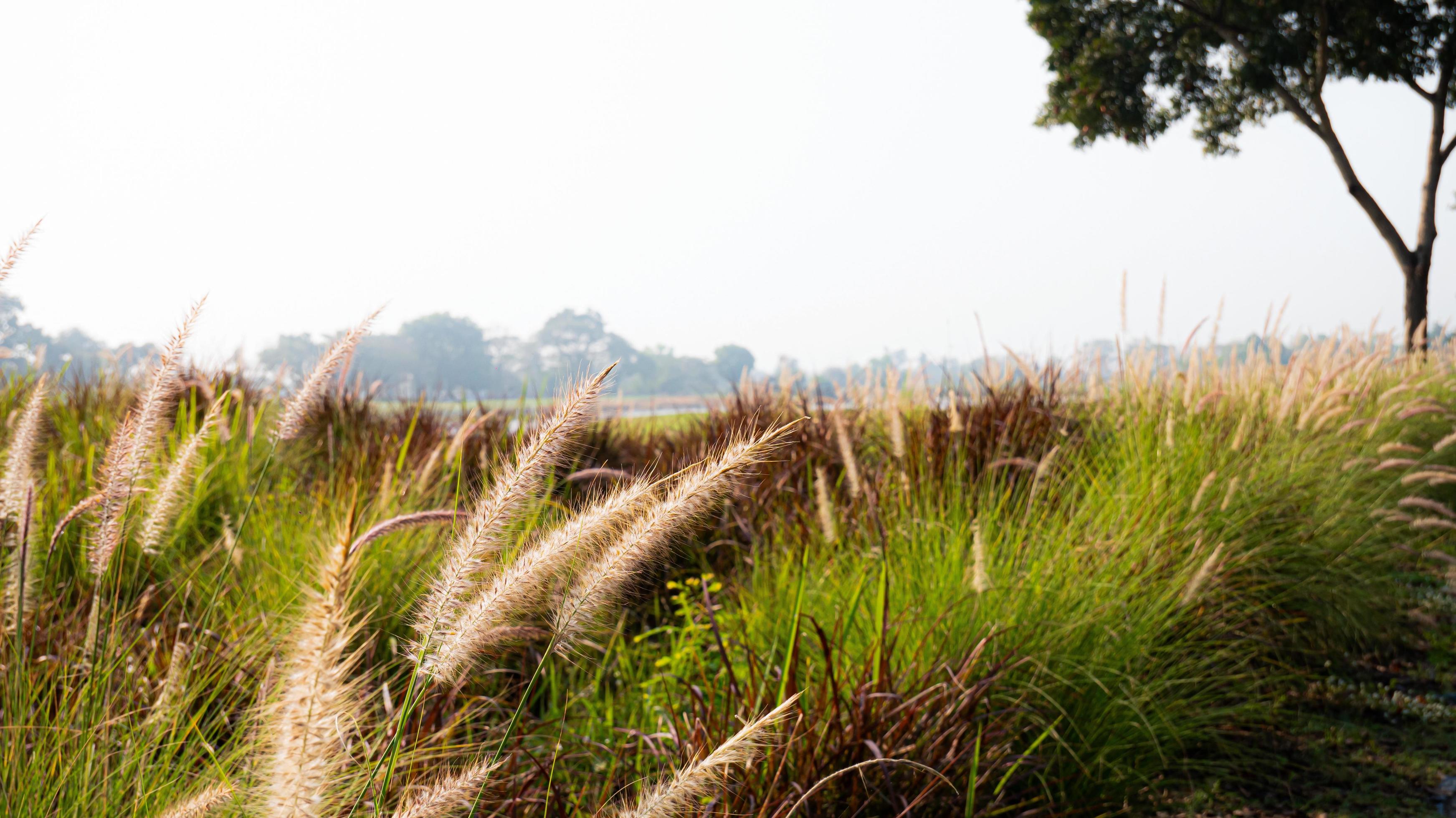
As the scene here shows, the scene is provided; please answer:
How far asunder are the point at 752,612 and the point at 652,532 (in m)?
2.21

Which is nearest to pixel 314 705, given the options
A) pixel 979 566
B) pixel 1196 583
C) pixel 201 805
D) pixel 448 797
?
pixel 448 797

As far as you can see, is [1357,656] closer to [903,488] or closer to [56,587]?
[903,488]

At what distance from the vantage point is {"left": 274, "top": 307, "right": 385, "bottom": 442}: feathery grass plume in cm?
146

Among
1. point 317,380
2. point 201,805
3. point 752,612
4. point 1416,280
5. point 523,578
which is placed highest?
point 1416,280

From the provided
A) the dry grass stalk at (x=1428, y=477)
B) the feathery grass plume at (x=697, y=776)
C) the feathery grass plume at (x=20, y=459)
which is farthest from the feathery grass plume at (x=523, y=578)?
the dry grass stalk at (x=1428, y=477)

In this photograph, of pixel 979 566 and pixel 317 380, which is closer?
pixel 317 380

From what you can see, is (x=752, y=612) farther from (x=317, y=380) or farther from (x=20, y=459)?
(x=20, y=459)

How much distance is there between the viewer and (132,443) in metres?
1.46

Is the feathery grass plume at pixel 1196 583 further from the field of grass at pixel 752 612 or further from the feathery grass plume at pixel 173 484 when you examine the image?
the feathery grass plume at pixel 173 484

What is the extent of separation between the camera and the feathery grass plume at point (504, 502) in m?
0.90

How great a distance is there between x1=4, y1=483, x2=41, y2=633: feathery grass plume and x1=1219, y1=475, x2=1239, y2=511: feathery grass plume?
3784 millimetres

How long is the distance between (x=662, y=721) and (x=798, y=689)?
63cm

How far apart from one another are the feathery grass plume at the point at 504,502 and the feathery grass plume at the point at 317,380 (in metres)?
0.68

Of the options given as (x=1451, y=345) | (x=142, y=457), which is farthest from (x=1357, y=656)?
(x=1451, y=345)
